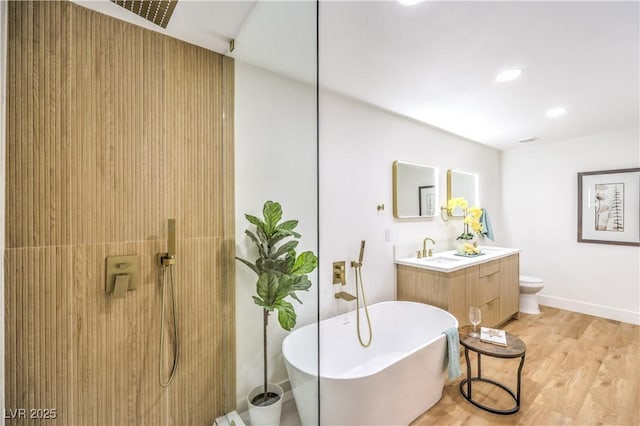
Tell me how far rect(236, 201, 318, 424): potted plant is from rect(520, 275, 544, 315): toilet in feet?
11.8

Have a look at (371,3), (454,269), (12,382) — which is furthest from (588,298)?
(12,382)

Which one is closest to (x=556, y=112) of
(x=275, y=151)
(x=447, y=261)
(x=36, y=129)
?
(x=447, y=261)

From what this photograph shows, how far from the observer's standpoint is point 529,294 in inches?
144

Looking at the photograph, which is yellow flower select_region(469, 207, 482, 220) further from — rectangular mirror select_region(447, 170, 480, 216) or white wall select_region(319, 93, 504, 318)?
white wall select_region(319, 93, 504, 318)

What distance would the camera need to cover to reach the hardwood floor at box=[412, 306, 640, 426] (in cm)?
180

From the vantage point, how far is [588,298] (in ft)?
11.8

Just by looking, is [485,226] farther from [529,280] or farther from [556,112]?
[556,112]

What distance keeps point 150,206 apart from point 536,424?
8.94ft

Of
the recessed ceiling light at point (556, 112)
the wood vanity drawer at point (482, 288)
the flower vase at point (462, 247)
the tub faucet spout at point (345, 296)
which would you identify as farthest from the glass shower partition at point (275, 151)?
the recessed ceiling light at point (556, 112)

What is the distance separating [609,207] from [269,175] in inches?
173

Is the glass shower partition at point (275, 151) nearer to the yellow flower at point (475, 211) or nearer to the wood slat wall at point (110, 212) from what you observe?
the wood slat wall at point (110, 212)

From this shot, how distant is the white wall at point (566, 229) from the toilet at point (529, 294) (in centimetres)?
44

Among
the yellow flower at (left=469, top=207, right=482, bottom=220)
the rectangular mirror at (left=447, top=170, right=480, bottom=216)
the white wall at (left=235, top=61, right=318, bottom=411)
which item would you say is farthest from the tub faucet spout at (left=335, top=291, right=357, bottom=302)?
the yellow flower at (left=469, top=207, right=482, bottom=220)

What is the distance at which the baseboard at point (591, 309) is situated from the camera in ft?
10.8
